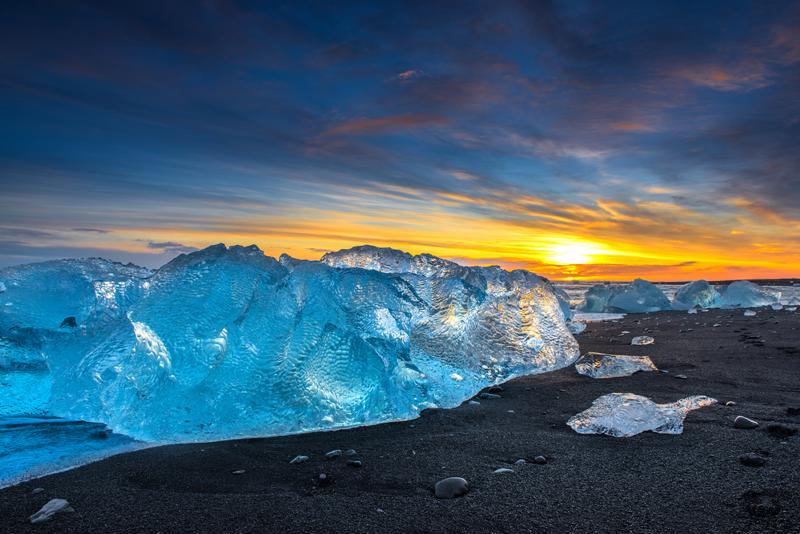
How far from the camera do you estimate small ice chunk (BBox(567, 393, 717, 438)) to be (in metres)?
3.07

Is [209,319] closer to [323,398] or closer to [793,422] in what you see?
[323,398]

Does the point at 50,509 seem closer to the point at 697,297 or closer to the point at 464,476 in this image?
the point at 464,476

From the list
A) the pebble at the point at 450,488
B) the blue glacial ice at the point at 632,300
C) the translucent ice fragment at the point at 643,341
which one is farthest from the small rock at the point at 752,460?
the blue glacial ice at the point at 632,300

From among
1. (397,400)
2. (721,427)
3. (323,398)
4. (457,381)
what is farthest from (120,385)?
(721,427)

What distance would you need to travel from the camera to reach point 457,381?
4355mm

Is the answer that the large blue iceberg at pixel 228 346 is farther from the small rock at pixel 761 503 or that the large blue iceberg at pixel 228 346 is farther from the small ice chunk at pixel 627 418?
the small rock at pixel 761 503

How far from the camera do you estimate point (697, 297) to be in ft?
53.2

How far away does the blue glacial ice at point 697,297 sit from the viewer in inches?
637

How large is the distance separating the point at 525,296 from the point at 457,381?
2.04 metres

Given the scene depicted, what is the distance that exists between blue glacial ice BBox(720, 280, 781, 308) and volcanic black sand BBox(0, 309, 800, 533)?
15193 millimetres

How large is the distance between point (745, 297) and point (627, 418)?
654 inches

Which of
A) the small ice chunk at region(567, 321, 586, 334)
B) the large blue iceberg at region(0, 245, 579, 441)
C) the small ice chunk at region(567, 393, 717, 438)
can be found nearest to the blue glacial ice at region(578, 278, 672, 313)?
the small ice chunk at region(567, 321, 586, 334)

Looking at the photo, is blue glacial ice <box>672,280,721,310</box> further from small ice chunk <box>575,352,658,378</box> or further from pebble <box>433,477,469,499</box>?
pebble <box>433,477,469,499</box>

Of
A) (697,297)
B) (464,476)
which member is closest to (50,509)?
(464,476)
